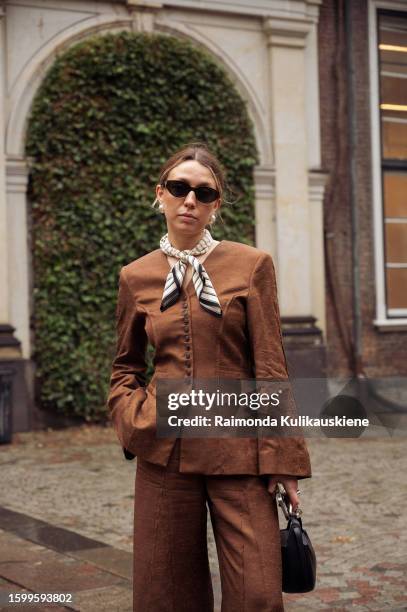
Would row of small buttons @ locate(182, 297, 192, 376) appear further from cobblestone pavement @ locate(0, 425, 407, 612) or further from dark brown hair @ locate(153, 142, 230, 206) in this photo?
cobblestone pavement @ locate(0, 425, 407, 612)

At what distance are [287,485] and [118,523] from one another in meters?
3.48

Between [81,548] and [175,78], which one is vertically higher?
[175,78]

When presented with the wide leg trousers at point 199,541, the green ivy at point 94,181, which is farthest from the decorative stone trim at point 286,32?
the wide leg trousers at point 199,541

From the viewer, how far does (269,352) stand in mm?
2504

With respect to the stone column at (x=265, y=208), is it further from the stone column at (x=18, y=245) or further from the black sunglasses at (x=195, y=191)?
the black sunglasses at (x=195, y=191)

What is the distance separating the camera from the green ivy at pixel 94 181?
388 inches

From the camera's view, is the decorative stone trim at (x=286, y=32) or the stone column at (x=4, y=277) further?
the decorative stone trim at (x=286, y=32)

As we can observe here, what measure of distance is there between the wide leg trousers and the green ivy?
744 centimetres

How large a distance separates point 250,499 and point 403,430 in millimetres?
8493

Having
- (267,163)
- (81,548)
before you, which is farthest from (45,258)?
(81,548)

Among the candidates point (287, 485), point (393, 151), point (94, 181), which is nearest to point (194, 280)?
point (287, 485)

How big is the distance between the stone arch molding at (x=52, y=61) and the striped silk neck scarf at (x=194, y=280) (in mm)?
7490

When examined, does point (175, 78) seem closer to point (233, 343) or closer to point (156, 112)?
point (156, 112)

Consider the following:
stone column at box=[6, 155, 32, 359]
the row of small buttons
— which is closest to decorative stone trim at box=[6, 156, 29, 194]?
stone column at box=[6, 155, 32, 359]
